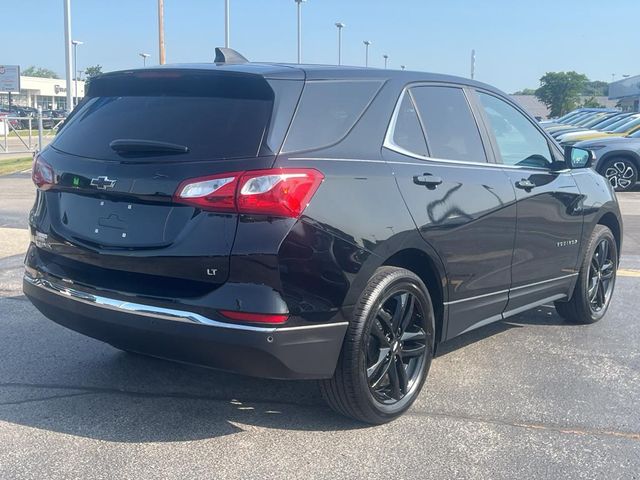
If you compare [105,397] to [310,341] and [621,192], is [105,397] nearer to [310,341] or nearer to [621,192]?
[310,341]

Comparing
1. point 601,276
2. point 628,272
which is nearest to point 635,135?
point 628,272

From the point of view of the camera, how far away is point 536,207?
4977 millimetres

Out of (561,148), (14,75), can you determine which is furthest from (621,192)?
(14,75)

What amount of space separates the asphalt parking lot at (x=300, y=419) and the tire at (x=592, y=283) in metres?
0.48

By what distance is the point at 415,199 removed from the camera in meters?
3.91

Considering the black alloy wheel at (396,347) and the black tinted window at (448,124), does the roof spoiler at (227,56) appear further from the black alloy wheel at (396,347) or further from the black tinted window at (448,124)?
the black alloy wheel at (396,347)

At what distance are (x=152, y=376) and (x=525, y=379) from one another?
2.29 meters

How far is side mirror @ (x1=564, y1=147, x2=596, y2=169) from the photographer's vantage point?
213 inches

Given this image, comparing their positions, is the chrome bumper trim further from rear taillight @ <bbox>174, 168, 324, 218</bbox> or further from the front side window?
the front side window

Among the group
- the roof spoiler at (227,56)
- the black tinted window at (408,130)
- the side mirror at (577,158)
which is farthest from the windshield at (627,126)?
the roof spoiler at (227,56)

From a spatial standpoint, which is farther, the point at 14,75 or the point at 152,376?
the point at 14,75

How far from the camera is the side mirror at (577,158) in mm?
5414

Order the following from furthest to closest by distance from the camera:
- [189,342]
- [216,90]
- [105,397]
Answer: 1. [105,397]
2. [216,90]
3. [189,342]

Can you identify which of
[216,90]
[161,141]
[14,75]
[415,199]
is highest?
[14,75]
